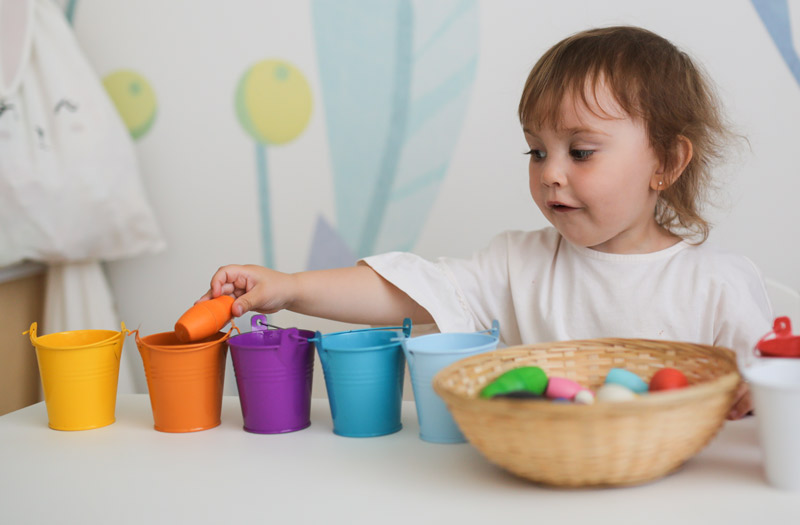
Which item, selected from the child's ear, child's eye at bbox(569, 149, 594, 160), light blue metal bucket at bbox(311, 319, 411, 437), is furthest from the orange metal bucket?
the child's ear

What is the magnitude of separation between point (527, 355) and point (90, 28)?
133 centimetres

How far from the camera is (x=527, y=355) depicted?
80 cm

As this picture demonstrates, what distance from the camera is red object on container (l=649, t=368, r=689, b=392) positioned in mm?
696

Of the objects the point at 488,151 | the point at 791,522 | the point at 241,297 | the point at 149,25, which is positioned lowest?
the point at 791,522

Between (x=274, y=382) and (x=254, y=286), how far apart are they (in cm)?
18

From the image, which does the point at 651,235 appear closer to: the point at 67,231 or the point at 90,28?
the point at 67,231

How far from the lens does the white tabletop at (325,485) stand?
60 centimetres

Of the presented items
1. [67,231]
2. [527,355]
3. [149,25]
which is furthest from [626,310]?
[149,25]

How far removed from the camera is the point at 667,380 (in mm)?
702

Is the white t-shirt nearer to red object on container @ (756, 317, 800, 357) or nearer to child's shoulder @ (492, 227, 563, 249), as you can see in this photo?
child's shoulder @ (492, 227, 563, 249)

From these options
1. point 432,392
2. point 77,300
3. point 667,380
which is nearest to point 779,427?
point 667,380

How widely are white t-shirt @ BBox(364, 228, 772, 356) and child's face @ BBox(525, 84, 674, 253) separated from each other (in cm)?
8

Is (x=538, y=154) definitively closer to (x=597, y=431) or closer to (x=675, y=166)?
(x=675, y=166)

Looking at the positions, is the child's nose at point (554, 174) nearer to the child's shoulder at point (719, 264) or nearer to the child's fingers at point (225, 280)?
the child's shoulder at point (719, 264)
